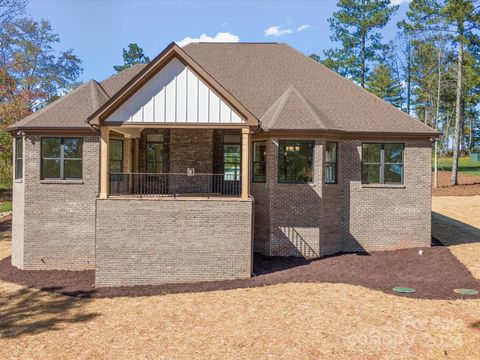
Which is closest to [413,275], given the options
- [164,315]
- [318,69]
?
[164,315]

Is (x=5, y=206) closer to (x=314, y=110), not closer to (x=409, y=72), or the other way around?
(x=314, y=110)

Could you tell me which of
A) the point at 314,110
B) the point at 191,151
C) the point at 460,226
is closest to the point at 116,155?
the point at 191,151

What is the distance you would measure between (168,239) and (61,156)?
5.76 m

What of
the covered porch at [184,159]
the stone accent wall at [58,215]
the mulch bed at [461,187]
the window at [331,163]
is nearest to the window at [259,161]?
the covered porch at [184,159]

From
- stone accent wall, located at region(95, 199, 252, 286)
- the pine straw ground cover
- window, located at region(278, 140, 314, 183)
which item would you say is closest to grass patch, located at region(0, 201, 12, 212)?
stone accent wall, located at region(95, 199, 252, 286)

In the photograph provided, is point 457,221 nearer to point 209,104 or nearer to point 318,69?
point 318,69

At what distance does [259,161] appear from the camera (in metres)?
16.3

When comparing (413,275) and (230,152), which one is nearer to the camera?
(413,275)

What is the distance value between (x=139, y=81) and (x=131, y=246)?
5378 millimetres

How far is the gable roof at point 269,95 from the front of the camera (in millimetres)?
15008

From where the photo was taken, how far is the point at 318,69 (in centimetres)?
1953

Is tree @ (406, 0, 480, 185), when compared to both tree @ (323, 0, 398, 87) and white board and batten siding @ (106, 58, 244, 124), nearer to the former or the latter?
tree @ (323, 0, 398, 87)

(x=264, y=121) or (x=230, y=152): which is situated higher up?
(x=264, y=121)

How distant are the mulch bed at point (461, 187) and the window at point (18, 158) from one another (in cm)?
2958
